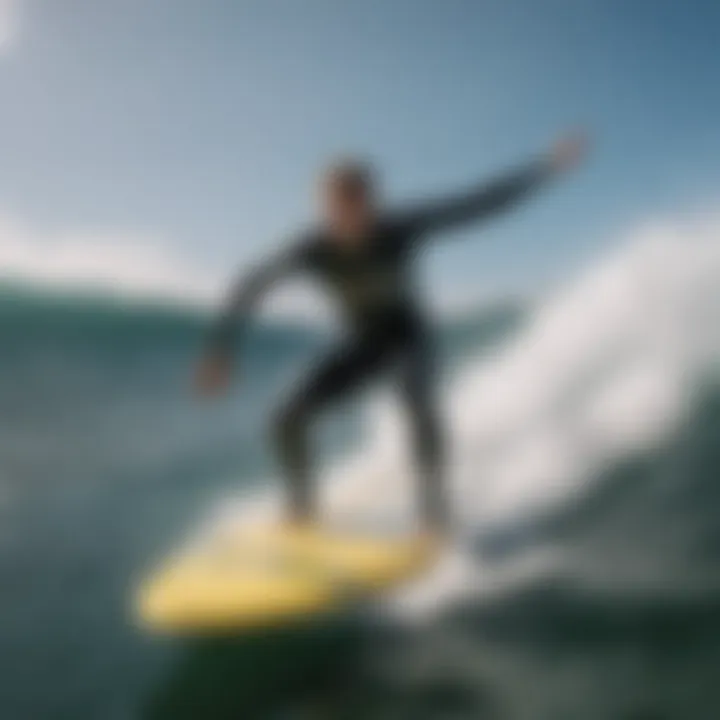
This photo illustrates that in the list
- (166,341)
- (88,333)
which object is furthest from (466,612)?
(88,333)

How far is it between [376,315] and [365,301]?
0.03 metres

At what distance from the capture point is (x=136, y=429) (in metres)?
1.78

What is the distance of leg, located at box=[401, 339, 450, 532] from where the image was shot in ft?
5.53

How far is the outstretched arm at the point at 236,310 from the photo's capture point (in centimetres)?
166

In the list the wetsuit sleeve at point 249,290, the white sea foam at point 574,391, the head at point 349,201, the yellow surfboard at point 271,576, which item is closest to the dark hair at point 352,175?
the head at point 349,201

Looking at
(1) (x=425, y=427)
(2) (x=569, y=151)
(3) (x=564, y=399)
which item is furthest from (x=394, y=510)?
(2) (x=569, y=151)

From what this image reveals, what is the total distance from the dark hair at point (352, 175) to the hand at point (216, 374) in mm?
306

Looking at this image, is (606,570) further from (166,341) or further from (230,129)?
(230,129)

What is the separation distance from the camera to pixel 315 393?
1.68 meters

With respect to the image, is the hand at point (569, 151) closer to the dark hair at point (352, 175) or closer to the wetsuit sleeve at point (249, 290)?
the dark hair at point (352, 175)

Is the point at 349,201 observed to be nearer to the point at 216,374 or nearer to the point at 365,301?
the point at 365,301

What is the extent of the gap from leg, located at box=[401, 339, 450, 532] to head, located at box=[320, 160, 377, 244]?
19 cm

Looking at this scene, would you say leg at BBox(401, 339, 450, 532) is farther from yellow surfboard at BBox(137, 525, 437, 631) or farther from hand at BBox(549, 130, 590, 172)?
hand at BBox(549, 130, 590, 172)

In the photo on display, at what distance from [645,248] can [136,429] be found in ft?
2.82
